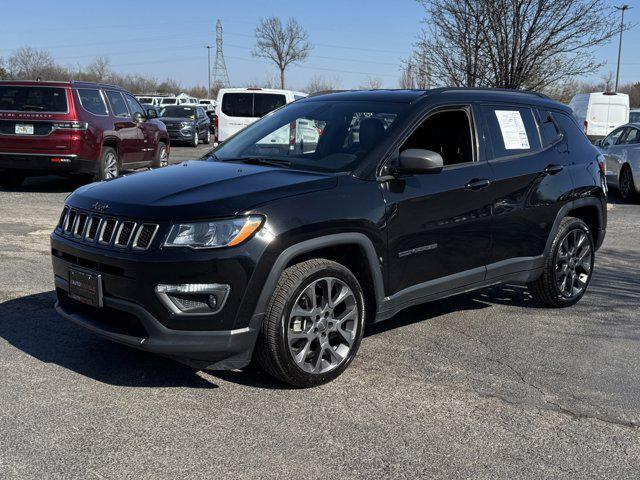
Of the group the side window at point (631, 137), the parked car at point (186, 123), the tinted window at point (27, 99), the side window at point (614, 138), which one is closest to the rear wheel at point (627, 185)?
the side window at point (631, 137)

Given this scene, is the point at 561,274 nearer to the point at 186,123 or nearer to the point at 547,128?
the point at 547,128

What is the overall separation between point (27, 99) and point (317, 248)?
9499mm

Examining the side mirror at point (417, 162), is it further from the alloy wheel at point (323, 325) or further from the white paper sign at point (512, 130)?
the white paper sign at point (512, 130)

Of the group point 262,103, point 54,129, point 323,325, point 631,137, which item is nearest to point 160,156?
point 262,103

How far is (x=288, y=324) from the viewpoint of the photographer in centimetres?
402

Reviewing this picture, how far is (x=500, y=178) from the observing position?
5293 mm

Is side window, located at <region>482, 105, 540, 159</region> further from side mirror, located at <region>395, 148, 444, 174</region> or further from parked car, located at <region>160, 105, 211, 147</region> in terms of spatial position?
parked car, located at <region>160, 105, 211, 147</region>

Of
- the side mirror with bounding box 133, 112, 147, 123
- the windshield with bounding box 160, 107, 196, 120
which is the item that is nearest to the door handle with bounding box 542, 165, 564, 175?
the side mirror with bounding box 133, 112, 147, 123

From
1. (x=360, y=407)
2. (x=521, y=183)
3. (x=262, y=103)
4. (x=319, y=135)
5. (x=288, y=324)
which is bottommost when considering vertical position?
(x=360, y=407)

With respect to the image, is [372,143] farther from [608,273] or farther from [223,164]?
[608,273]

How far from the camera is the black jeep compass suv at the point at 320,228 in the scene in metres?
3.80

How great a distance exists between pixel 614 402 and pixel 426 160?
180 cm

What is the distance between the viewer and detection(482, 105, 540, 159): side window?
5.39m

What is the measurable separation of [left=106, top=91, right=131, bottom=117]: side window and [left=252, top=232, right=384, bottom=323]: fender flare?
10089 millimetres
